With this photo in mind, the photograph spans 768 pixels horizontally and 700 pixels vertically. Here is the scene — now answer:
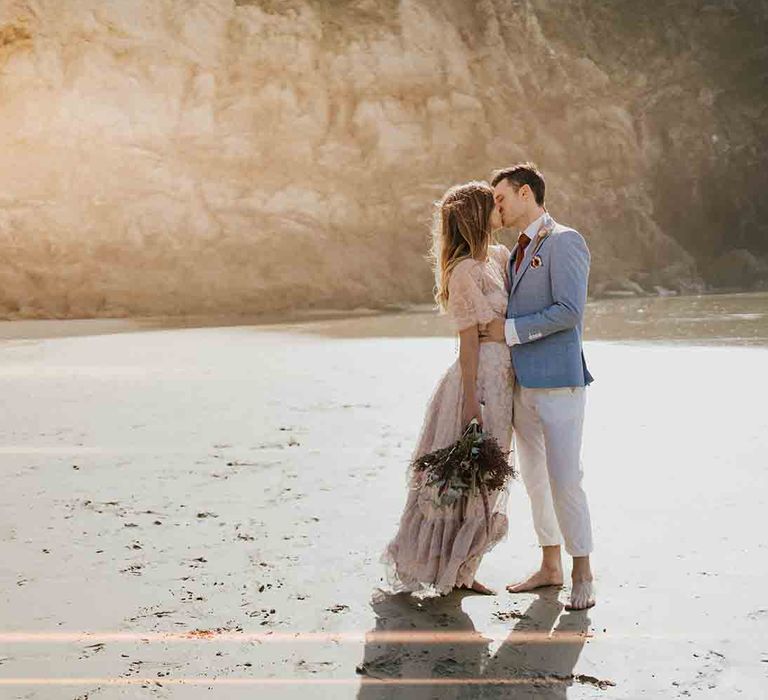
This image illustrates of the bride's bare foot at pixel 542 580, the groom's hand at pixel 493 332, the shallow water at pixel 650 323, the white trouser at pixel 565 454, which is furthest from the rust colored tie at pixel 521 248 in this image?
the shallow water at pixel 650 323

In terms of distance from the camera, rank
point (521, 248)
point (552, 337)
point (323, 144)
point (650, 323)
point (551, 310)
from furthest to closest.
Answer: point (323, 144)
point (650, 323)
point (521, 248)
point (552, 337)
point (551, 310)

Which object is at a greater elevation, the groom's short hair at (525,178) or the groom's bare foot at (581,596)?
the groom's short hair at (525,178)

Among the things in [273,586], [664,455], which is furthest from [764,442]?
[273,586]

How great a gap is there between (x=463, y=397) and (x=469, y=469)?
0.93 feet

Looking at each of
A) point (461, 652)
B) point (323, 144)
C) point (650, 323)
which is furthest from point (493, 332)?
point (323, 144)

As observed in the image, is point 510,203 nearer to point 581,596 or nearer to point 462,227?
point 462,227

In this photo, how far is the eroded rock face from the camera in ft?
76.1

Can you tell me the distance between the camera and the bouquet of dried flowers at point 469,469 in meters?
3.52

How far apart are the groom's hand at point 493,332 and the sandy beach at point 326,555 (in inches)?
37.9

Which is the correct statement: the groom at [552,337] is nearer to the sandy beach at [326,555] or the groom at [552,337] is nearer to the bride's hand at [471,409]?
the bride's hand at [471,409]

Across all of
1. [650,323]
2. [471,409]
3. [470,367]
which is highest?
[470,367]

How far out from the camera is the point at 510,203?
3637 millimetres

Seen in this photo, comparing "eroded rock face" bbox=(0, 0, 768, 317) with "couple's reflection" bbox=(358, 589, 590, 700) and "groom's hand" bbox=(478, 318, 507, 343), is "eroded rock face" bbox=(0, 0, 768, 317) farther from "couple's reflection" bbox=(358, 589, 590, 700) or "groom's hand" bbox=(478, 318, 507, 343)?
"couple's reflection" bbox=(358, 589, 590, 700)

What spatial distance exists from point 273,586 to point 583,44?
92.6ft
